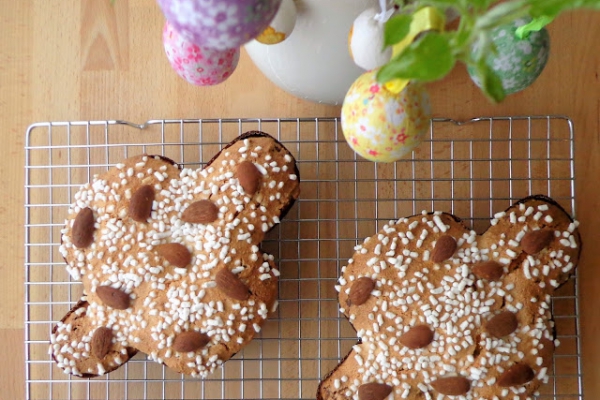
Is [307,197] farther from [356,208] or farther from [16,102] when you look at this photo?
[16,102]

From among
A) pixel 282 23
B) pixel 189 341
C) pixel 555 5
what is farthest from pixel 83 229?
pixel 555 5

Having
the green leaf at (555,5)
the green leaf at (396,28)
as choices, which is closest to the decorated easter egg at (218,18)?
the green leaf at (396,28)

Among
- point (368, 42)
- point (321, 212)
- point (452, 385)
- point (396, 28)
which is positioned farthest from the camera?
point (321, 212)

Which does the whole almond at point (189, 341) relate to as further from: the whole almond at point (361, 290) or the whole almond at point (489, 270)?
the whole almond at point (489, 270)

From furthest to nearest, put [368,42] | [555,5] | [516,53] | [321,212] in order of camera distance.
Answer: [321,212], [516,53], [368,42], [555,5]

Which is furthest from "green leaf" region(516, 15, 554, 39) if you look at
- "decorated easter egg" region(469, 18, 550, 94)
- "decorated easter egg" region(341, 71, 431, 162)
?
"decorated easter egg" region(341, 71, 431, 162)

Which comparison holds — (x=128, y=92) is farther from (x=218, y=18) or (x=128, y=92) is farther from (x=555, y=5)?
(x=555, y=5)
